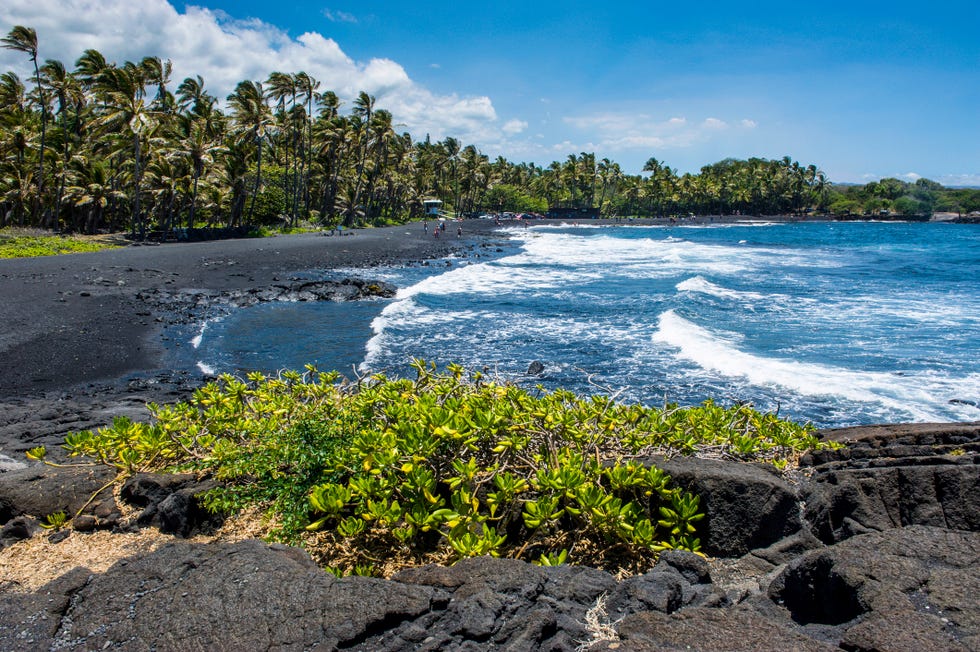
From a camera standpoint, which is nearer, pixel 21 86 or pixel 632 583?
pixel 632 583

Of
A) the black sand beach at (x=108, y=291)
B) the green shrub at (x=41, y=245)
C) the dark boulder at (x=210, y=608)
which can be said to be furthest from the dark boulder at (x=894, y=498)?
the green shrub at (x=41, y=245)

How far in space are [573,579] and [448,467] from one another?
1322 millimetres

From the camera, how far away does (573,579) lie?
2.61 meters

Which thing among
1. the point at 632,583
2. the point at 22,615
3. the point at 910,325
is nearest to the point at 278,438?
the point at 22,615

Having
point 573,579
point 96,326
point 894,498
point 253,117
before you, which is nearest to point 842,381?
point 894,498

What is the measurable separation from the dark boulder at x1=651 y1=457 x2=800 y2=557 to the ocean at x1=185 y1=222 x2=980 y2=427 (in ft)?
7.27

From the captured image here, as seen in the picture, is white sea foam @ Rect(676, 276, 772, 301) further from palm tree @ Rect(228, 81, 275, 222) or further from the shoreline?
palm tree @ Rect(228, 81, 275, 222)

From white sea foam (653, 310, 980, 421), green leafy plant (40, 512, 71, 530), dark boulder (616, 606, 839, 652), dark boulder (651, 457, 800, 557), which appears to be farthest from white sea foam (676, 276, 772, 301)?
green leafy plant (40, 512, 71, 530)

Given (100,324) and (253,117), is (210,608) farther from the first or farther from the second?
(253,117)

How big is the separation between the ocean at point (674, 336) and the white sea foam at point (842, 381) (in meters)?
0.04

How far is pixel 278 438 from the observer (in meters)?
4.29

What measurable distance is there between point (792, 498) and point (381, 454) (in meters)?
2.47

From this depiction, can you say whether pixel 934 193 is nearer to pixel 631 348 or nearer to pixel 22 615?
pixel 631 348

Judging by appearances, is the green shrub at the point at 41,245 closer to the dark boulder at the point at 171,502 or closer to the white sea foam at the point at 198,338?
the white sea foam at the point at 198,338
